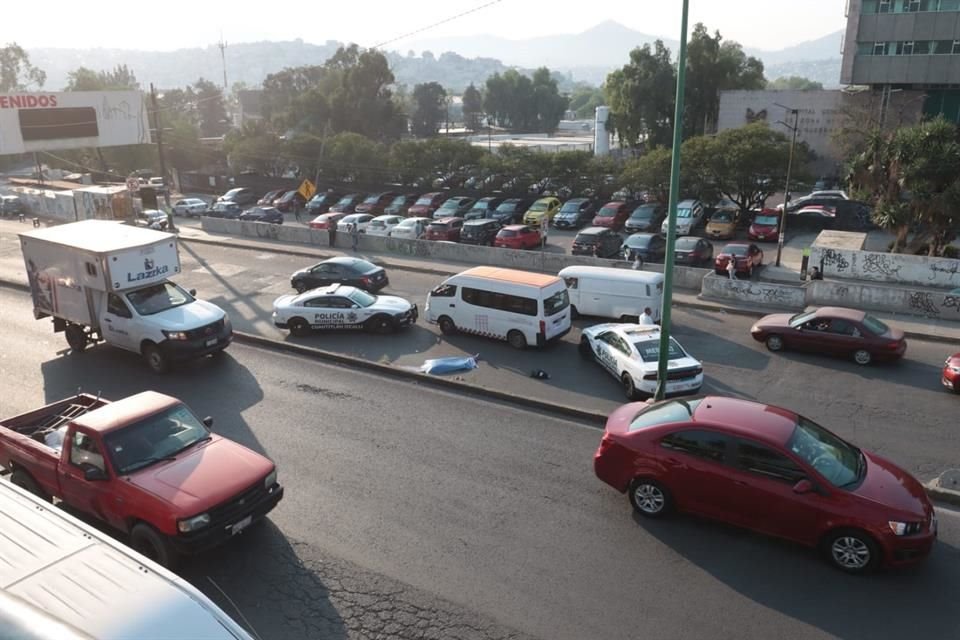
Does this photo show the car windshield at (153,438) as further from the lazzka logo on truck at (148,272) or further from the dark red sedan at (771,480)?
the lazzka logo on truck at (148,272)

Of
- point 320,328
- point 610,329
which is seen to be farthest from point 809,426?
point 320,328

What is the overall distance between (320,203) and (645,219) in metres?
22.7

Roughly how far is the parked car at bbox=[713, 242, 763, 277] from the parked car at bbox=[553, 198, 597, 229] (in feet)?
45.1

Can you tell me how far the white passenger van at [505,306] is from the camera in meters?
18.0

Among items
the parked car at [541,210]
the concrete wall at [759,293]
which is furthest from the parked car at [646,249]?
the parked car at [541,210]

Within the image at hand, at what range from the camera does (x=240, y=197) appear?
52750 millimetres

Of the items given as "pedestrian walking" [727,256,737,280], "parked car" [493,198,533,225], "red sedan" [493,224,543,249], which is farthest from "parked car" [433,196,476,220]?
"pedestrian walking" [727,256,737,280]

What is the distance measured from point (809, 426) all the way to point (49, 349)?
58.2 ft

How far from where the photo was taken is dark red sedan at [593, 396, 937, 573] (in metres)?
8.53

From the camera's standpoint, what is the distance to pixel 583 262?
2761 centimetres

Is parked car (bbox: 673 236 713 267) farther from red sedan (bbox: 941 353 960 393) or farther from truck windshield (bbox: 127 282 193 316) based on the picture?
truck windshield (bbox: 127 282 193 316)

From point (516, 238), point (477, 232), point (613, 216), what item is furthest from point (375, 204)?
point (516, 238)

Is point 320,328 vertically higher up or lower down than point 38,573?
lower down

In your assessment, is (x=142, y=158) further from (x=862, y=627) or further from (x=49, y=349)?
(x=862, y=627)
